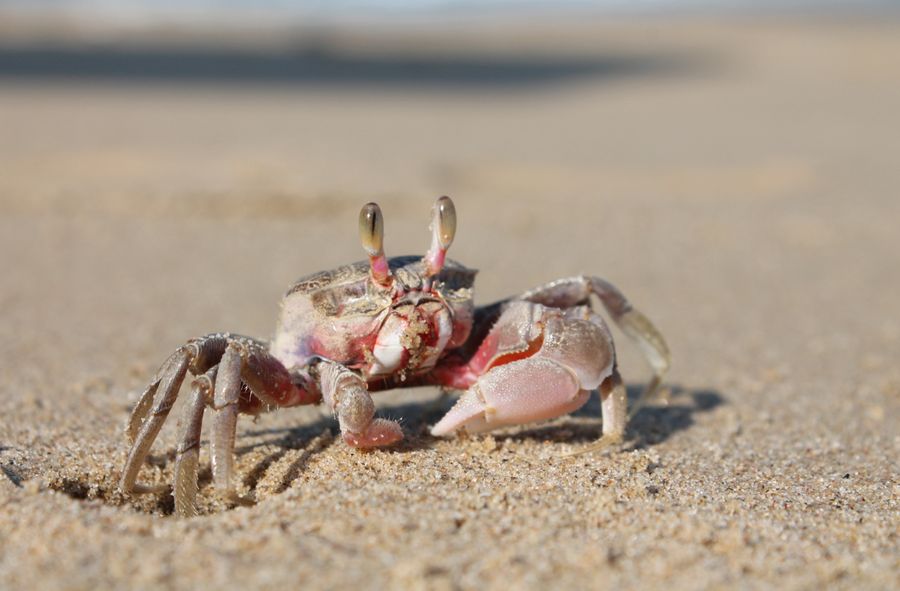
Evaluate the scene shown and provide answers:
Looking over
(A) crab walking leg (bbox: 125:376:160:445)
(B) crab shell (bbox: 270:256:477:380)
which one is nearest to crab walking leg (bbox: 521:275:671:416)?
(B) crab shell (bbox: 270:256:477:380)

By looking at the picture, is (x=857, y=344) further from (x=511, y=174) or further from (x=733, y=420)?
(x=511, y=174)

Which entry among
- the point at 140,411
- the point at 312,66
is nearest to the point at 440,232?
the point at 140,411

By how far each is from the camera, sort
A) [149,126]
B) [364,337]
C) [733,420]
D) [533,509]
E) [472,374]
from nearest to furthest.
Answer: [533,509] → [364,337] → [472,374] → [733,420] → [149,126]

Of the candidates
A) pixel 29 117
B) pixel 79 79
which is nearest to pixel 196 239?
pixel 29 117

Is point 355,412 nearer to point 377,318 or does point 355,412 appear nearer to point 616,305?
point 377,318

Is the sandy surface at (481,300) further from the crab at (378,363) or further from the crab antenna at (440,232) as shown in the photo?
the crab antenna at (440,232)

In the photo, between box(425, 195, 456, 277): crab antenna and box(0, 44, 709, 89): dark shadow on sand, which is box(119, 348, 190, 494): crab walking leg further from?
box(0, 44, 709, 89): dark shadow on sand

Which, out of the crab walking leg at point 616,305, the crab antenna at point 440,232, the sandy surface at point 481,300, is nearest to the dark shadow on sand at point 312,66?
the sandy surface at point 481,300
